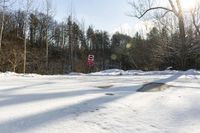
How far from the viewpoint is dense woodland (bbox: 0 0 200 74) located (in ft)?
75.8

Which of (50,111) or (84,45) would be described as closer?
(50,111)

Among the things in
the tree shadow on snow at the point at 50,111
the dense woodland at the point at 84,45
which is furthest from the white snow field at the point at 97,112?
the dense woodland at the point at 84,45

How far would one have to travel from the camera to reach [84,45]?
5219 cm

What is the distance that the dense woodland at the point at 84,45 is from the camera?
23094 mm

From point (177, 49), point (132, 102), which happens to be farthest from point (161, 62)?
point (132, 102)

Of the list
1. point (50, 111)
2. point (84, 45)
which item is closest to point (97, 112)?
point (50, 111)

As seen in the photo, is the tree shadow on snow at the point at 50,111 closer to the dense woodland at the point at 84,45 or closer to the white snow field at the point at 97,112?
the white snow field at the point at 97,112

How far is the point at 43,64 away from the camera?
3092cm

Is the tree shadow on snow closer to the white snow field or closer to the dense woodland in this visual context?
the white snow field

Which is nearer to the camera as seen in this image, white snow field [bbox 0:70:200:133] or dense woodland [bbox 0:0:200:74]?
white snow field [bbox 0:70:200:133]

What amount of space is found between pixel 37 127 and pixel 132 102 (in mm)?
1834

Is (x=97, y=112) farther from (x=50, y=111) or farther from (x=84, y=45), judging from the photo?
(x=84, y=45)

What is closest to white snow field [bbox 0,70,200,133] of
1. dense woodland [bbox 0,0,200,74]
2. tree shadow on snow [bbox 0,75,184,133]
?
tree shadow on snow [bbox 0,75,184,133]

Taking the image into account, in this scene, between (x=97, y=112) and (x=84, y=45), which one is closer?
(x=97, y=112)
